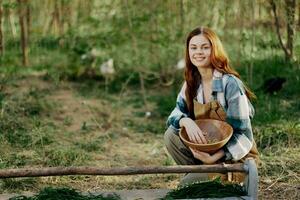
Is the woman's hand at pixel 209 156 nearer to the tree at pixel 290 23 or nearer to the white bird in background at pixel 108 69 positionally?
the tree at pixel 290 23

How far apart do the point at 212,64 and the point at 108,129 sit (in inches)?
103

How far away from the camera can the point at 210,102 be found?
13.0ft

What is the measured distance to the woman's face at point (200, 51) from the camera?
394 cm

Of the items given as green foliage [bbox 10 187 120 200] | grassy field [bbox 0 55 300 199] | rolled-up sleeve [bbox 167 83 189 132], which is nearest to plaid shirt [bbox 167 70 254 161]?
rolled-up sleeve [bbox 167 83 189 132]

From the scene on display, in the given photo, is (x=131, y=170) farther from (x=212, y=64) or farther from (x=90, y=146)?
(x=90, y=146)

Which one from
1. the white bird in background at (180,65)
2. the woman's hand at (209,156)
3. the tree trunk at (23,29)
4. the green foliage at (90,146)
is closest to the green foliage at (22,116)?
the green foliage at (90,146)

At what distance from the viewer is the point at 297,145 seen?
5.36m

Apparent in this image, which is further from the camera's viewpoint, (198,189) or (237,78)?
(237,78)

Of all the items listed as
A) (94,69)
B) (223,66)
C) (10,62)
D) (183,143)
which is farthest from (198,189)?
(10,62)

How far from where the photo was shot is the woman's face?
3.94 meters

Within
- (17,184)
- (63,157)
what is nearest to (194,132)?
(17,184)

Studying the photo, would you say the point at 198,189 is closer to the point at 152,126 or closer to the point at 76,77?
the point at 152,126

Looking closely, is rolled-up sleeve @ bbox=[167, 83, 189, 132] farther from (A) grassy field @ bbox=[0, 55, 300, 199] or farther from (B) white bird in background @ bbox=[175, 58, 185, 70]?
(B) white bird in background @ bbox=[175, 58, 185, 70]

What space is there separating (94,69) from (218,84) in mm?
4575
